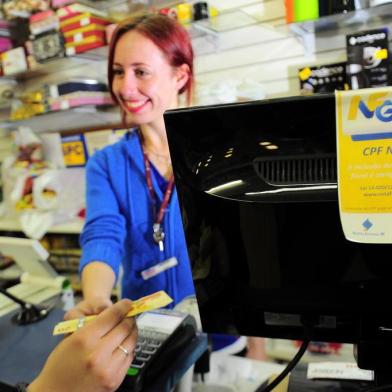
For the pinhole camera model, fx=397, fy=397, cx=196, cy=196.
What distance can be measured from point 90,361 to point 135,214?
0.77m

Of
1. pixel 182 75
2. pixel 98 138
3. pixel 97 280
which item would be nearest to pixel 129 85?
pixel 182 75

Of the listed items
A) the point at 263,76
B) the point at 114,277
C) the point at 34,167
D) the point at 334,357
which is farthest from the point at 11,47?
the point at 334,357

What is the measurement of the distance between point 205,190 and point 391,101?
0.22m

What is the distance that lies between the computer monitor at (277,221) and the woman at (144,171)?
74 cm

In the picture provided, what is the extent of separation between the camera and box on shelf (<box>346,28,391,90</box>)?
5.49 feet

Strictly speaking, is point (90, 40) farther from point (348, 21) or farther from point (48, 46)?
point (348, 21)

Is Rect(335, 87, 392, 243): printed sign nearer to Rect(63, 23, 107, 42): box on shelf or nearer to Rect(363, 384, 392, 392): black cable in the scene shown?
Rect(363, 384, 392, 392): black cable

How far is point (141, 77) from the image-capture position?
1263 mm

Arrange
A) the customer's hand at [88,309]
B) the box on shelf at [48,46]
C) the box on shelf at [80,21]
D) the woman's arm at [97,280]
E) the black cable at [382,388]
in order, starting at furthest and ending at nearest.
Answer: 1. the box on shelf at [48,46]
2. the box on shelf at [80,21]
3. the woman's arm at [97,280]
4. the customer's hand at [88,309]
5. the black cable at [382,388]

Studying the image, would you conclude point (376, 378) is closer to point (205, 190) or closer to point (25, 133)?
point (205, 190)

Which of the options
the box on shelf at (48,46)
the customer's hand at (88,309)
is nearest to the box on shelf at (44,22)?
the box on shelf at (48,46)

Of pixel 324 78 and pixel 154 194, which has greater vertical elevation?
pixel 324 78

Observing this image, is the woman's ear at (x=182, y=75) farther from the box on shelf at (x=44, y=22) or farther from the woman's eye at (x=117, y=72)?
the box on shelf at (x=44, y=22)

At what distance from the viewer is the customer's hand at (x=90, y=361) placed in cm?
53
